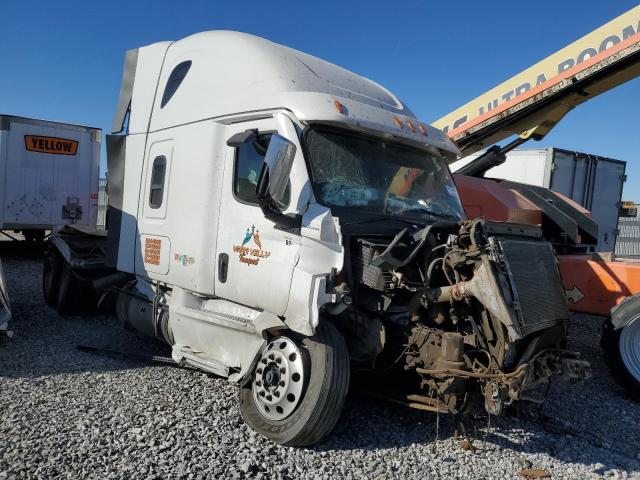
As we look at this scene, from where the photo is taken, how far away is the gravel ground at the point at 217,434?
12.0ft

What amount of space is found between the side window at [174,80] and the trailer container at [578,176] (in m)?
7.99

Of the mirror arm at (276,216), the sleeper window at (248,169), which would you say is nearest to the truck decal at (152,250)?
the sleeper window at (248,169)

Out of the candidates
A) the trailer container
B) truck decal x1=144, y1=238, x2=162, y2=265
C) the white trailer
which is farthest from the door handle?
the white trailer

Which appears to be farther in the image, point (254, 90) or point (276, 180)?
point (254, 90)

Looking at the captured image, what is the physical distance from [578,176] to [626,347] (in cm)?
780

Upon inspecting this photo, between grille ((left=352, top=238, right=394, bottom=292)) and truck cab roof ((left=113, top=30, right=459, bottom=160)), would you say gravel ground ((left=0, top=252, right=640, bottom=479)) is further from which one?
truck cab roof ((left=113, top=30, right=459, bottom=160))

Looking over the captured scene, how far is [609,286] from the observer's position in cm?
648

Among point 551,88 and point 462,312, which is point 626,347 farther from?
point 551,88

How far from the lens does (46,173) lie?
46.0 feet

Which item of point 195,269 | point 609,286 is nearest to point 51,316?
point 195,269

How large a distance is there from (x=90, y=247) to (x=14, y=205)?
7.31 m

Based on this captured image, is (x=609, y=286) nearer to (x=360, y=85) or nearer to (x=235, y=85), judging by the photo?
(x=360, y=85)

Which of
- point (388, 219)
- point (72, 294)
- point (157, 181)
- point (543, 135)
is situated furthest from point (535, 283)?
point (72, 294)

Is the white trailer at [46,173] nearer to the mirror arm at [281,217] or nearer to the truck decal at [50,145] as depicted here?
the truck decal at [50,145]
